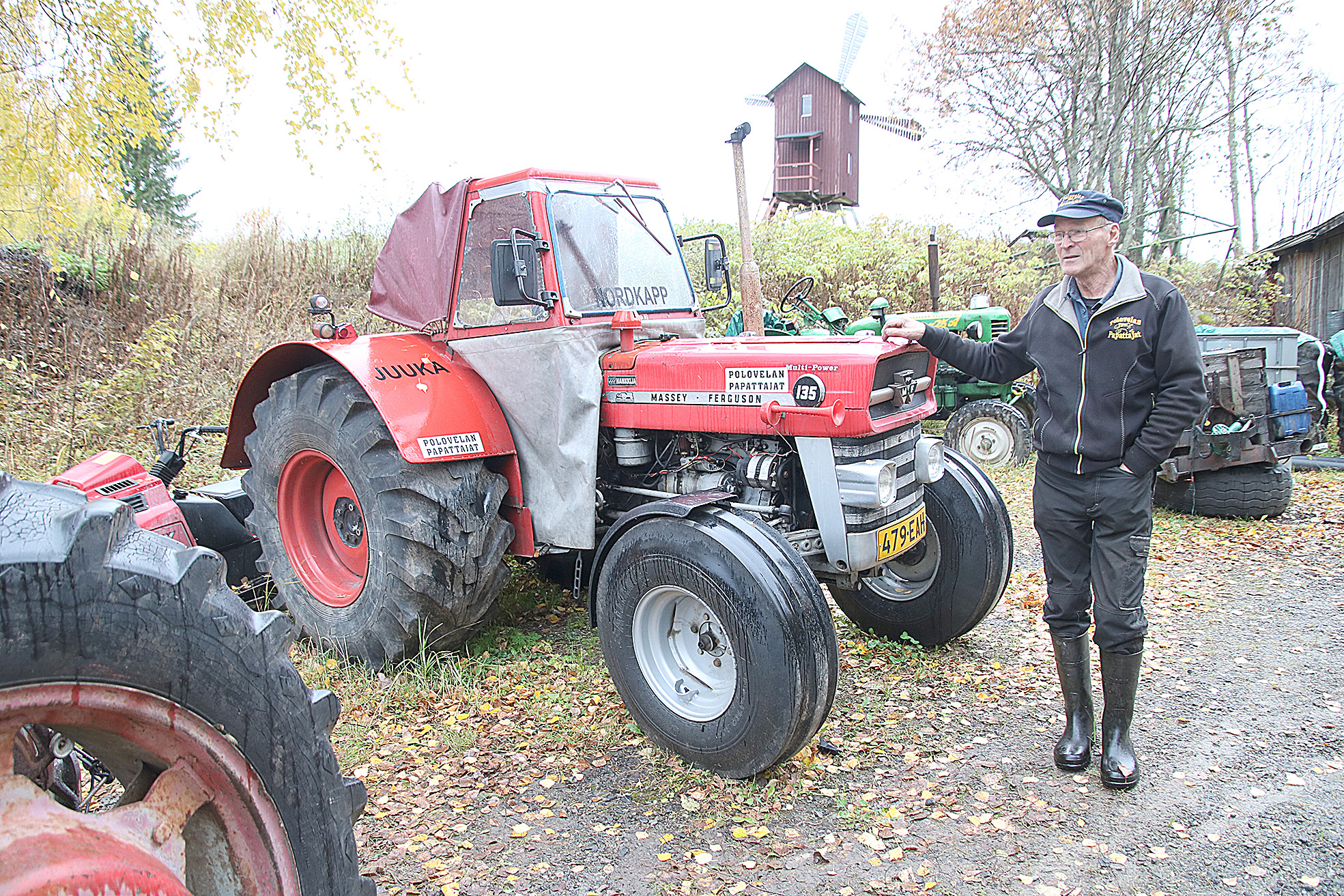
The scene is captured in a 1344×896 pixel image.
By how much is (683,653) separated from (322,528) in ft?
7.59

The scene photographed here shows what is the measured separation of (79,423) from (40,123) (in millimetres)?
3054

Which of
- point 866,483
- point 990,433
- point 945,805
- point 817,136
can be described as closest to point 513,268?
point 866,483

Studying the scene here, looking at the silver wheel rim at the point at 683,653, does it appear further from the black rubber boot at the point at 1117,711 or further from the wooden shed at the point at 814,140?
the wooden shed at the point at 814,140

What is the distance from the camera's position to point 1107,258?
123 inches

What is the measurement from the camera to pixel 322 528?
462 centimetres

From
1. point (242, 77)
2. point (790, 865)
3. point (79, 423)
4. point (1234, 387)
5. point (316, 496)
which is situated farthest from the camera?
point (242, 77)

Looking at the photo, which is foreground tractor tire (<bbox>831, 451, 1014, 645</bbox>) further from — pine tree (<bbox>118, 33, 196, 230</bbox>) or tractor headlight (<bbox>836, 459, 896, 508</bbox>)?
pine tree (<bbox>118, 33, 196, 230</bbox>)

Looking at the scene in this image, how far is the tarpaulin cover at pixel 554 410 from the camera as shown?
3.79m

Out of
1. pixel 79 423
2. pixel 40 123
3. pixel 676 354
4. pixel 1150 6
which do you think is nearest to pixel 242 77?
pixel 40 123

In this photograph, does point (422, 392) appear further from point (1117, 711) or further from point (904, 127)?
point (904, 127)

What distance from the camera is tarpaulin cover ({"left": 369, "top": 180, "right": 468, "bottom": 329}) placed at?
4.16 metres

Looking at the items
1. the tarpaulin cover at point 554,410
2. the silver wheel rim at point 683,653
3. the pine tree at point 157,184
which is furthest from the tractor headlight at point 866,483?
the pine tree at point 157,184

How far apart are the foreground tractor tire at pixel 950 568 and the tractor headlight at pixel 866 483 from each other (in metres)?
0.64

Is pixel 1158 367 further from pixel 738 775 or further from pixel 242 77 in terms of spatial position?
pixel 242 77
